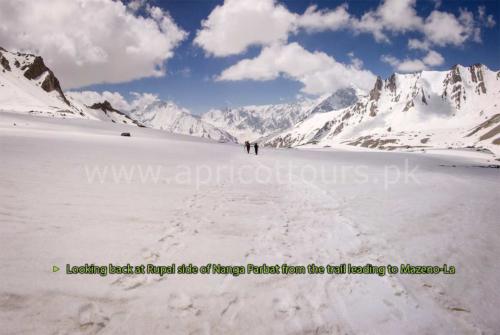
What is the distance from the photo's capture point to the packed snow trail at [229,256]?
15.6 ft

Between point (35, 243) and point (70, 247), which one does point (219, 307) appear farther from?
point (35, 243)

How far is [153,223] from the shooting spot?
827 centimetres

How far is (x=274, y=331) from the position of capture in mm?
4699

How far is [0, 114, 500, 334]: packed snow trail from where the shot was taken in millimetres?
4742

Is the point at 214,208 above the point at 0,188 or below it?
below

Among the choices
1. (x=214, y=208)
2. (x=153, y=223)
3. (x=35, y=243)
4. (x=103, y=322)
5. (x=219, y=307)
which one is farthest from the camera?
(x=214, y=208)

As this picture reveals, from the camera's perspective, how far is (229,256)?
22.4 ft

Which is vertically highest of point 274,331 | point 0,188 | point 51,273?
point 0,188

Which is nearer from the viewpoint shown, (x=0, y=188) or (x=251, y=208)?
(x=0, y=188)

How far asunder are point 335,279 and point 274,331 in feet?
6.80

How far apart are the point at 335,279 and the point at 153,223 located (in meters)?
4.99

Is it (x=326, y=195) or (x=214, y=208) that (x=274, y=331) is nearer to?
(x=214, y=208)

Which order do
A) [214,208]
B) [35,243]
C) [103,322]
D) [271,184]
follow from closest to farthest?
[103,322] → [35,243] → [214,208] → [271,184]

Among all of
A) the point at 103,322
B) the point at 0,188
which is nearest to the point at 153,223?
the point at 103,322
